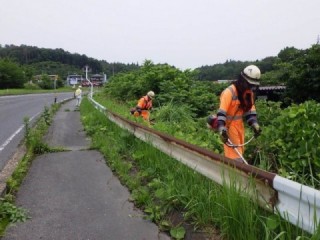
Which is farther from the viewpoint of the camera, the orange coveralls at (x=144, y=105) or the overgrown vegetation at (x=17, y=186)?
the orange coveralls at (x=144, y=105)

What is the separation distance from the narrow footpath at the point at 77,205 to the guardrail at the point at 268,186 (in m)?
0.86

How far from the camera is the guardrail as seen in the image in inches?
101

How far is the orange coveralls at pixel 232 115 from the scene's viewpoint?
17.8 feet

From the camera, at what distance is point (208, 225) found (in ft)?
12.3

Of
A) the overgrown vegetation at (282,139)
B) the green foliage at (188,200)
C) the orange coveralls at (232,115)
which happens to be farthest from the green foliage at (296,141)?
the green foliage at (188,200)

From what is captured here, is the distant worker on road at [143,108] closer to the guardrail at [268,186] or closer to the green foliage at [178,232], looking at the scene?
the guardrail at [268,186]

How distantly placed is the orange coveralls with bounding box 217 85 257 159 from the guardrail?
0.89 m

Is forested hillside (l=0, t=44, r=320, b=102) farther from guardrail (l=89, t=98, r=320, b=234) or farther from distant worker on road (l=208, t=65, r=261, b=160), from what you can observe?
guardrail (l=89, t=98, r=320, b=234)

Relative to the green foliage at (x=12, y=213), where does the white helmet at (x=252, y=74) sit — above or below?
above

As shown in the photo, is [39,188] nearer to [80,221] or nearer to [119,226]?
[80,221]

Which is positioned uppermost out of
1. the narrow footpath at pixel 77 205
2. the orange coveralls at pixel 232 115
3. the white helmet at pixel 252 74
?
the white helmet at pixel 252 74

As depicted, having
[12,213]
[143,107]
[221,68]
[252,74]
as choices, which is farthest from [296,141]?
[221,68]

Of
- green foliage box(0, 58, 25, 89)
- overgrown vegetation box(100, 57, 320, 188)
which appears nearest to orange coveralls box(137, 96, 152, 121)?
overgrown vegetation box(100, 57, 320, 188)

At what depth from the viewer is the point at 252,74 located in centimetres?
535
